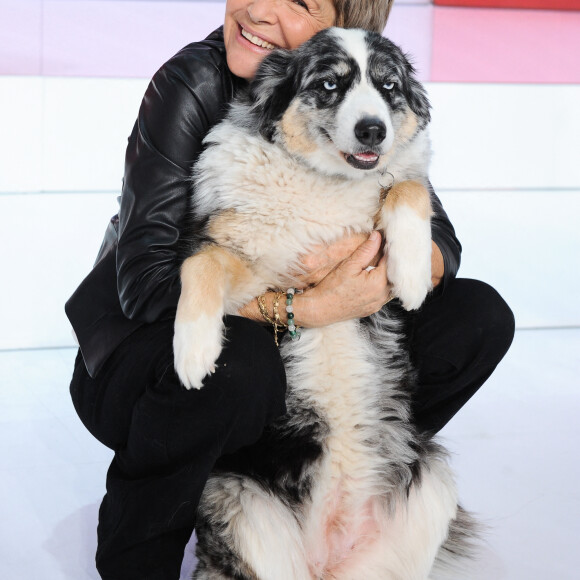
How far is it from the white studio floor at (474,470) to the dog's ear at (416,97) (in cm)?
94

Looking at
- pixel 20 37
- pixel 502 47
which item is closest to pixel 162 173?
pixel 20 37

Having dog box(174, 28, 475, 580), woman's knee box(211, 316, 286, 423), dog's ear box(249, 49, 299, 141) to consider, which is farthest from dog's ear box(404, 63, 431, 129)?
woman's knee box(211, 316, 286, 423)

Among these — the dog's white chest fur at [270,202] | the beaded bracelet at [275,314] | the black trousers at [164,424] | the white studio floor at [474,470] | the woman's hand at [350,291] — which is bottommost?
the white studio floor at [474,470]

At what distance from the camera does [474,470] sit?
230 cm

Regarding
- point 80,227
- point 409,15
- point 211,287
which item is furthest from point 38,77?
point 211,287

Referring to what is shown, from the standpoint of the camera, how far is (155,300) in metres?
1.65

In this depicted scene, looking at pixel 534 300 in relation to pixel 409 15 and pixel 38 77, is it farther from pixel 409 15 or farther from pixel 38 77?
pixel 38 77

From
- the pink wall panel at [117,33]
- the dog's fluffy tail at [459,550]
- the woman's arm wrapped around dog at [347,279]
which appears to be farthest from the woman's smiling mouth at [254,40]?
the pink wall panel at [117,33]

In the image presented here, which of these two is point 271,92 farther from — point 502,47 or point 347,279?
point 502,47

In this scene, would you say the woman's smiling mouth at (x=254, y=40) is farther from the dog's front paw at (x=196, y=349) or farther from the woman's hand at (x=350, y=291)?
the dog's front paw at (x=196, y=349)

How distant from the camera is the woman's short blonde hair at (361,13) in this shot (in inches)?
74.8

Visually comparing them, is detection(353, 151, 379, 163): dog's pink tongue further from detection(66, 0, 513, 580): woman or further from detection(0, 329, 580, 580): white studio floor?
detection(0, 329, 580, 580): white studio floor

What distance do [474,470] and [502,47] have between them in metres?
2.84

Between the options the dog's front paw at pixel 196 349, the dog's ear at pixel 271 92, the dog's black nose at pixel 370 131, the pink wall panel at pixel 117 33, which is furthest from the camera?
the pink wall panel at pixel 117 33
